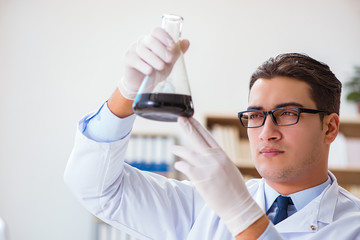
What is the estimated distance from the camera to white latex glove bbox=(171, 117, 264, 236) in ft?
3.30

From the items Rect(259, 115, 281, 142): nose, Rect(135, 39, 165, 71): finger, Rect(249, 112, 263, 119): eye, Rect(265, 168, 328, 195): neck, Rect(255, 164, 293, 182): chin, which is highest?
Rect(135, 39, 165, 71): finger

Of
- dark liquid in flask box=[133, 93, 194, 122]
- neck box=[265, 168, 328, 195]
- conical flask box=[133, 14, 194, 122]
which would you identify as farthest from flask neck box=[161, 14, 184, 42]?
neck box=[265, 168, 328, 195]

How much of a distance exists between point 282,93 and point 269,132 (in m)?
0.15

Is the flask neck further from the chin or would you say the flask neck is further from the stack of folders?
the stack of folders

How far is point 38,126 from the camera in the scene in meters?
3.35

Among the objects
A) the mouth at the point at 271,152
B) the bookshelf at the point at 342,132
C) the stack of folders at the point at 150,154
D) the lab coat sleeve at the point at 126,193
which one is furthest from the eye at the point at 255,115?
the stack of folders at the point at 150,154

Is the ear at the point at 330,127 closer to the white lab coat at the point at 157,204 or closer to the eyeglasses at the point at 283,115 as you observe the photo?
the eyeglasses at the point at 283,115

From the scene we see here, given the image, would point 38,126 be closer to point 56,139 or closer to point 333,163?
point 56,139

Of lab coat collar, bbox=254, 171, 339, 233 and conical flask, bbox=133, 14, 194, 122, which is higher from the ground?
conical flask, bbox=133, 14, 194, 122

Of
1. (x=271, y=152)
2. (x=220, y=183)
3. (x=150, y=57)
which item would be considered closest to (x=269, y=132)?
(x=271, y=152)

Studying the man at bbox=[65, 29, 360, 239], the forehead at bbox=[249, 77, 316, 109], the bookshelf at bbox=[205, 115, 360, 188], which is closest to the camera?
the man at bbox=[65, 29, 360, 239]

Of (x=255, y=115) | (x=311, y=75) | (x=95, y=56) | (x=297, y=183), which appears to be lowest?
(x=297, y=183)

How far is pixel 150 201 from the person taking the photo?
140cm

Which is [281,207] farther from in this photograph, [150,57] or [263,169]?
[150,57]
